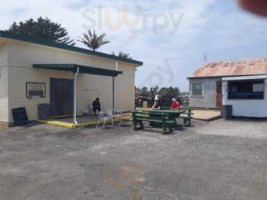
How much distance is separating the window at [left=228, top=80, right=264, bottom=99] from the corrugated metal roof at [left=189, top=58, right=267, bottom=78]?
3691mm

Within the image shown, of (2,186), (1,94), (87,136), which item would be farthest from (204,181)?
(1,94)

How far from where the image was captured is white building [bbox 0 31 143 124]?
1270 centimetres

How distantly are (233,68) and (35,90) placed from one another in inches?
604

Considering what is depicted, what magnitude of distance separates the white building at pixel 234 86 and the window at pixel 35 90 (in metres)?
10.7

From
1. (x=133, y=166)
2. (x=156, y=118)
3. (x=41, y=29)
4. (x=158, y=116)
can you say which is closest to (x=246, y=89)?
(x=158, y=116)

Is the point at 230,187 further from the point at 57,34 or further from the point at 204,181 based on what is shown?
the point at 57,34

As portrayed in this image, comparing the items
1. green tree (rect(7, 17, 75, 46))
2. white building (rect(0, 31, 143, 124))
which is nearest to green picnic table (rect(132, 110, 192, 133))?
white building (rect(0, 31, 143, 124))

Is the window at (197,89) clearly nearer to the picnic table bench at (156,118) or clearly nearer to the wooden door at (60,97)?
A: the wooden door at (60,97)

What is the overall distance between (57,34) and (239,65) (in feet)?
95.8

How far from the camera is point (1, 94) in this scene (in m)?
13.0

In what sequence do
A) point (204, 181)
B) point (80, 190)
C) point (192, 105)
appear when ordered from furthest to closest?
point (192, 105) < point (204, 181) < point (80, 190)

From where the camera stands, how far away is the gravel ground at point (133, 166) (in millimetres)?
4512

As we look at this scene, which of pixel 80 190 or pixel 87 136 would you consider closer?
pixel 80 190

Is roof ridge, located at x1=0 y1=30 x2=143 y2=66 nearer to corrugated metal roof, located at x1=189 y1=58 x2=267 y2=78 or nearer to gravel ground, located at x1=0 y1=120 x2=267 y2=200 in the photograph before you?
gravel ground, located at x1=0 y1=120 x2=267 y2=200
